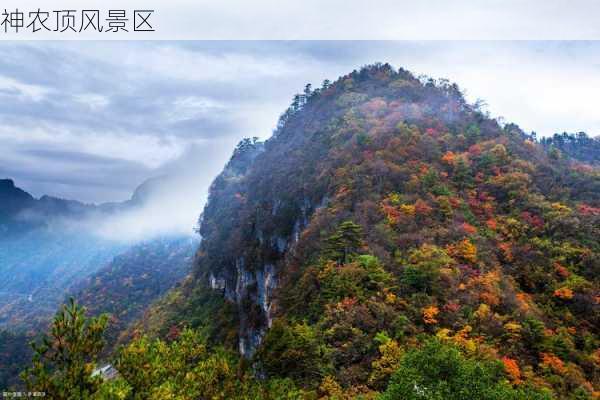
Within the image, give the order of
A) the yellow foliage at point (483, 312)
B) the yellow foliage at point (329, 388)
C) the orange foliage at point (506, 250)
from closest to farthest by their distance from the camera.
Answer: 1. the yellow foliage at point (329, 388)
2. the yellow foliage at point (483, 312)
3. the orange foliage at point (506, 250)

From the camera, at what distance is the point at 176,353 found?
13.9 meters

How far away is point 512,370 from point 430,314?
4.30 metres

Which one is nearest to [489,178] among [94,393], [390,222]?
[390,222]

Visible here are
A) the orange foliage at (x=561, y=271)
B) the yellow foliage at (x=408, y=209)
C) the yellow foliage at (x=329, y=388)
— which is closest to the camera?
the yellow foliage at (x=329, y=388)

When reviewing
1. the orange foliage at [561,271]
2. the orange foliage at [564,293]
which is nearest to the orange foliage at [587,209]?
the orange foliage at [561,271]

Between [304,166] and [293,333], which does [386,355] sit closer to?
[293,333]

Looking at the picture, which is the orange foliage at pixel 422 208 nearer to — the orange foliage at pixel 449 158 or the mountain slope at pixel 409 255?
the mountain slope at pixel 409 255

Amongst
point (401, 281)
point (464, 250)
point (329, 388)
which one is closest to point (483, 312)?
point (401, 281)

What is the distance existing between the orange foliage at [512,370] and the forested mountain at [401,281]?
0.09 meters

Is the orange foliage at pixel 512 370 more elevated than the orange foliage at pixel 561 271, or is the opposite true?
the orange foliage at pixel 561 271

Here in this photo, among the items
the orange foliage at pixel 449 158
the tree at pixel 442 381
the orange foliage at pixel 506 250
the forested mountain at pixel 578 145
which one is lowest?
the tree at pixel 442 381

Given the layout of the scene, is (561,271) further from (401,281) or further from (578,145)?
(578,145)

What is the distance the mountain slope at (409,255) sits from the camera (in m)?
20.5

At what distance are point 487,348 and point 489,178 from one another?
23.7 m
